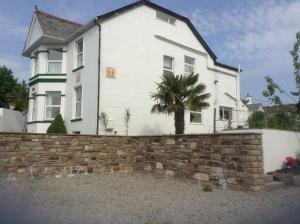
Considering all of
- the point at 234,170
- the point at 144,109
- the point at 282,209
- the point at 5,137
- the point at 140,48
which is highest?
the point at 140,48

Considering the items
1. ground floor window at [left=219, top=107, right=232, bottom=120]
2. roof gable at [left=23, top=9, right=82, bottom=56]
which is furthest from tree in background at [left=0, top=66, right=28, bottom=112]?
ground floor window at [left=219, top=107, right=232, bottom=120]

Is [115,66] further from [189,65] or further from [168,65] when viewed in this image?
[189,65]

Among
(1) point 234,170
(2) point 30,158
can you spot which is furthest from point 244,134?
(2) point 30,158

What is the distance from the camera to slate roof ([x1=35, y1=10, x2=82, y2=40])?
2027 cm

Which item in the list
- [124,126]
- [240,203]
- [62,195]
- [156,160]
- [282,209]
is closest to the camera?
[282,209]

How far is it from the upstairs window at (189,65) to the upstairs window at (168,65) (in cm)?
122

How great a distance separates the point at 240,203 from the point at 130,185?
3837 mm

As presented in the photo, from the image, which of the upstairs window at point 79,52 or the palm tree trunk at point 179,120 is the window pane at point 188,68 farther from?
the palm tree trunk at point 179,120

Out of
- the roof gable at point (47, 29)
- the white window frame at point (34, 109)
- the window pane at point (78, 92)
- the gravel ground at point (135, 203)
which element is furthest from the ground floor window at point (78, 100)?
the gravel ground at point (135, 203)

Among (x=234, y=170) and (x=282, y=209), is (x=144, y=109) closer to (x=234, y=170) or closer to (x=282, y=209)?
(x=234, y=170)

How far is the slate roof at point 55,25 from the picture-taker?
20266 mm

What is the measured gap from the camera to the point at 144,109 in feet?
62.1

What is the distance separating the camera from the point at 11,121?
23969 millimetres

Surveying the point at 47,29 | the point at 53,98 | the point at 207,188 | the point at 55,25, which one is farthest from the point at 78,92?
the point at 207,188
